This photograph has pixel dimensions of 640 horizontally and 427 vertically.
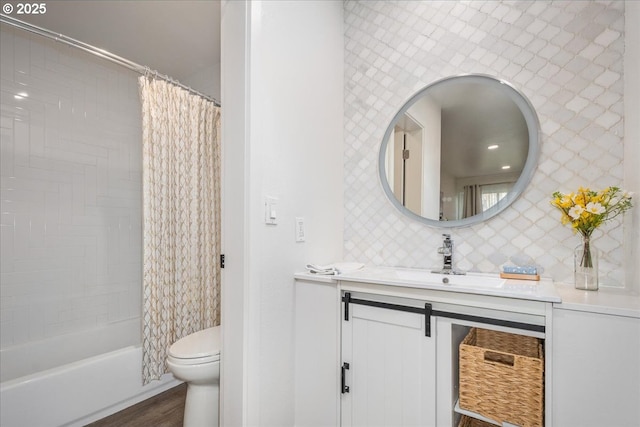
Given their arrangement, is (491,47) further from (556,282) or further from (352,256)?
(352,256)

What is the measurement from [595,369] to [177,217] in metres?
2.34

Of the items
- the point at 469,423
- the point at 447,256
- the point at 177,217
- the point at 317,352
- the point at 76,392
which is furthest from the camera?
the point at 177,217

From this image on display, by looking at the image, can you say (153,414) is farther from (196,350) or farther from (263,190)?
(263,190)

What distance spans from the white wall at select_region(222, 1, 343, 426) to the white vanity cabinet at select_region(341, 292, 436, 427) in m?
0.36

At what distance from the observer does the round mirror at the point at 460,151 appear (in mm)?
1661

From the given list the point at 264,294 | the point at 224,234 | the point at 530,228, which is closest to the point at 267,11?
the point at 224,234

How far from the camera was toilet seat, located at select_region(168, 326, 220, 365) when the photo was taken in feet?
5.26

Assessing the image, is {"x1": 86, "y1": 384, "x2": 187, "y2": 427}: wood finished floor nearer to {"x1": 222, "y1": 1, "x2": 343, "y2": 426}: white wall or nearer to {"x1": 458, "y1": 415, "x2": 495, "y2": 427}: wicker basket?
{"x1": 222, "y1": 1, "x2": 343, "y2": 426}: white wall

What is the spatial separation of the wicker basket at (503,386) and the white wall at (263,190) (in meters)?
0.89

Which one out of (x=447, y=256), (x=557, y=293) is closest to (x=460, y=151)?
(x=447, y=256)

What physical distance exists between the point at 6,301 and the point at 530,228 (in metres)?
3.48

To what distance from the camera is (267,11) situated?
1.59 metres

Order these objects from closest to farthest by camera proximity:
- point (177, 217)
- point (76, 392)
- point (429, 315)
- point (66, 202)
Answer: point (429, 315)
point (76, 392)
point (177, 217)
point (66, 202)

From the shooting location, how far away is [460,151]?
183 cm
